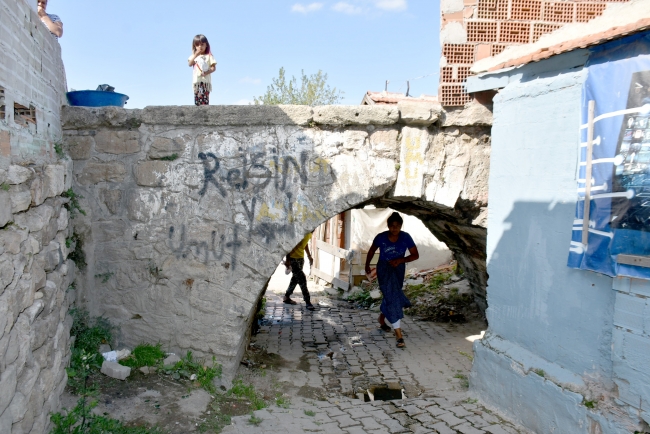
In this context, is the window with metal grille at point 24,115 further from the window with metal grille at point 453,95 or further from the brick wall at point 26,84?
A: the window with metal grille at point 453,95

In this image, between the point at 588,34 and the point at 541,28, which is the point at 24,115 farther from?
the point at 541,28

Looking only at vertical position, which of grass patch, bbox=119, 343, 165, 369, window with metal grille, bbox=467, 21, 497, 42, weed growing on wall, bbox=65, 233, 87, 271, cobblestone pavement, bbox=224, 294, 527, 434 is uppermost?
window with metal grille, bbox=467, 21, 497, 42

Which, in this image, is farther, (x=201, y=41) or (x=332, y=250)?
(x=332, y=250)

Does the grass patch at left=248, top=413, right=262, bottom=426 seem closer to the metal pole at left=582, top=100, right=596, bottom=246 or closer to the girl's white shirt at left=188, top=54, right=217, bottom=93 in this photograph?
the metal pole at left=582, top=100, right=596, bottom=246

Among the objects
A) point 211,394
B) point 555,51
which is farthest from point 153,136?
point 555,51

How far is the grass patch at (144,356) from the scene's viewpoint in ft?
13.5

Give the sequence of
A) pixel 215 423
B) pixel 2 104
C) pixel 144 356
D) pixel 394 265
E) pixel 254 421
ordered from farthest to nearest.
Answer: pixel 394 265, pixel 144 356, pixel 254 421, pixel 215 423, pixel 2 104

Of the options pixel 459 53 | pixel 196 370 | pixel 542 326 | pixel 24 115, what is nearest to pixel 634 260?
pixel 542 326

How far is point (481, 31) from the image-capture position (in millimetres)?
4574

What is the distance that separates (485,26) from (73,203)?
4.10 meters

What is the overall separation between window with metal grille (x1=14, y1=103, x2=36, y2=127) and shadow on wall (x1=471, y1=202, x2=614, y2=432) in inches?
139

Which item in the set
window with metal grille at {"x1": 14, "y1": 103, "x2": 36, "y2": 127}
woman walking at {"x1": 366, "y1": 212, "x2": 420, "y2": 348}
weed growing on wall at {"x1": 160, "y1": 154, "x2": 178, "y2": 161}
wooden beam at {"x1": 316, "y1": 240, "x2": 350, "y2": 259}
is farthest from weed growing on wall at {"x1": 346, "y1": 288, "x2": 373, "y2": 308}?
window with metal grille at {"x1": 14, "y1": 103, "x2": 36, "y2": 127}

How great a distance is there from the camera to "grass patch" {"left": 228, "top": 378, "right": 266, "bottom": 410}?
13.3 ft

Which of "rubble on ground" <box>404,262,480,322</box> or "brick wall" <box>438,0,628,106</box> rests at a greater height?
"brick wall" <box>438,0,628,106</box>
